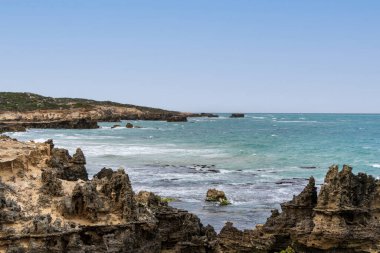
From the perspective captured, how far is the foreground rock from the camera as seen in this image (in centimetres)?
1190

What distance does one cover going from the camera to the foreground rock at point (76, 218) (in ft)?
39.0

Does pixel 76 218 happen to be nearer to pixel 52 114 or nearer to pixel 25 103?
pixel 52 114

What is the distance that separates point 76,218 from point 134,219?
1.34m

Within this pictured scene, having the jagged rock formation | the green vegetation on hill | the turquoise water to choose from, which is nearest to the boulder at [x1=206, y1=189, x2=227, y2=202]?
the turquoise water

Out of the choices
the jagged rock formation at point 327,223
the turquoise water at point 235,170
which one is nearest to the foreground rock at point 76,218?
the jagged rock formation at point 327,223

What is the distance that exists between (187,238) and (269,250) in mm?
2206

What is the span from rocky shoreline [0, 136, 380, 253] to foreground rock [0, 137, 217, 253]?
0.02m

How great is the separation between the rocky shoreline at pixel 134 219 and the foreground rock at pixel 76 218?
Result: 0.02m

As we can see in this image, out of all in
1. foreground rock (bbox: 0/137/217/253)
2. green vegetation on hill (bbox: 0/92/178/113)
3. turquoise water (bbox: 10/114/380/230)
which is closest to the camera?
foreground rock (bbox: 0/137/217/253)

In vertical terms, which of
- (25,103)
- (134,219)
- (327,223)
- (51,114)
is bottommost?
(327,223)

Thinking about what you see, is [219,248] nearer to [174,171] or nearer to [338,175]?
[338,175]

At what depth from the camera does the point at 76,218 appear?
42.9 feet

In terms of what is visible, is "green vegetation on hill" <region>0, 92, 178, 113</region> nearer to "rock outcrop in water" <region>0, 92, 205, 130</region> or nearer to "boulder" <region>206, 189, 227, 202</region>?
"rock outcrop in water" <region>0, 92, 205, 130</region>

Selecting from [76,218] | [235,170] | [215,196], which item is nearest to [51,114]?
[235,170]
